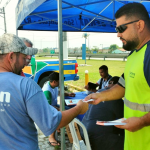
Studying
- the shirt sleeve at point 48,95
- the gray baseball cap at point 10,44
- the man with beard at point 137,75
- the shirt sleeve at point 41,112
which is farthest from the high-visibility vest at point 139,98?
the shirt sleeve at point 48,95

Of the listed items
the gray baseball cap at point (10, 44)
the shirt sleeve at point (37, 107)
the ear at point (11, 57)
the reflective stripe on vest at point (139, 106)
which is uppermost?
the gray baseball cap at point (10, 44)

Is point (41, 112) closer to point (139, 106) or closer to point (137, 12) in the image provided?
point (139, 106)

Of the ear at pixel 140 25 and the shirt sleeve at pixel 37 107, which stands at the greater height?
the ear at pixel 140 25

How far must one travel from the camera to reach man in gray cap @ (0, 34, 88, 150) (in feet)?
3.18

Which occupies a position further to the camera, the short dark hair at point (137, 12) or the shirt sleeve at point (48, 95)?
the shirt sleeve at point (48, 95)

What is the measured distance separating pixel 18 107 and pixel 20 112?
0.04 m

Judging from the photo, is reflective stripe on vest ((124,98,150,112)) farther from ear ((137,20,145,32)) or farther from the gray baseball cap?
the gray baseball cap

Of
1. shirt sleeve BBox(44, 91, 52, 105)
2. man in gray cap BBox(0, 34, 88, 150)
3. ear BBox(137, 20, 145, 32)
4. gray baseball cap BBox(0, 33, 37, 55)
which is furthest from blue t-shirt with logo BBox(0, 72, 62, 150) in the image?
shirt sleeve BBox(44, 91, 52, 105)

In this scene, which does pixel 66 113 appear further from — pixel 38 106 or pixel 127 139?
pixel 127 139

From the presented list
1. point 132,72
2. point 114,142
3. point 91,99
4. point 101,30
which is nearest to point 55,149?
point 114,142

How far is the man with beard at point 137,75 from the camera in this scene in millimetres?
1207

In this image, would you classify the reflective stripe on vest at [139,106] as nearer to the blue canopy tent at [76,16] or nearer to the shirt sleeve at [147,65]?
the shirt sleeve at [147,65]

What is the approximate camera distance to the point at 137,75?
124cm

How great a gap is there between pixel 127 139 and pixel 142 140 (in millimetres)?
196
